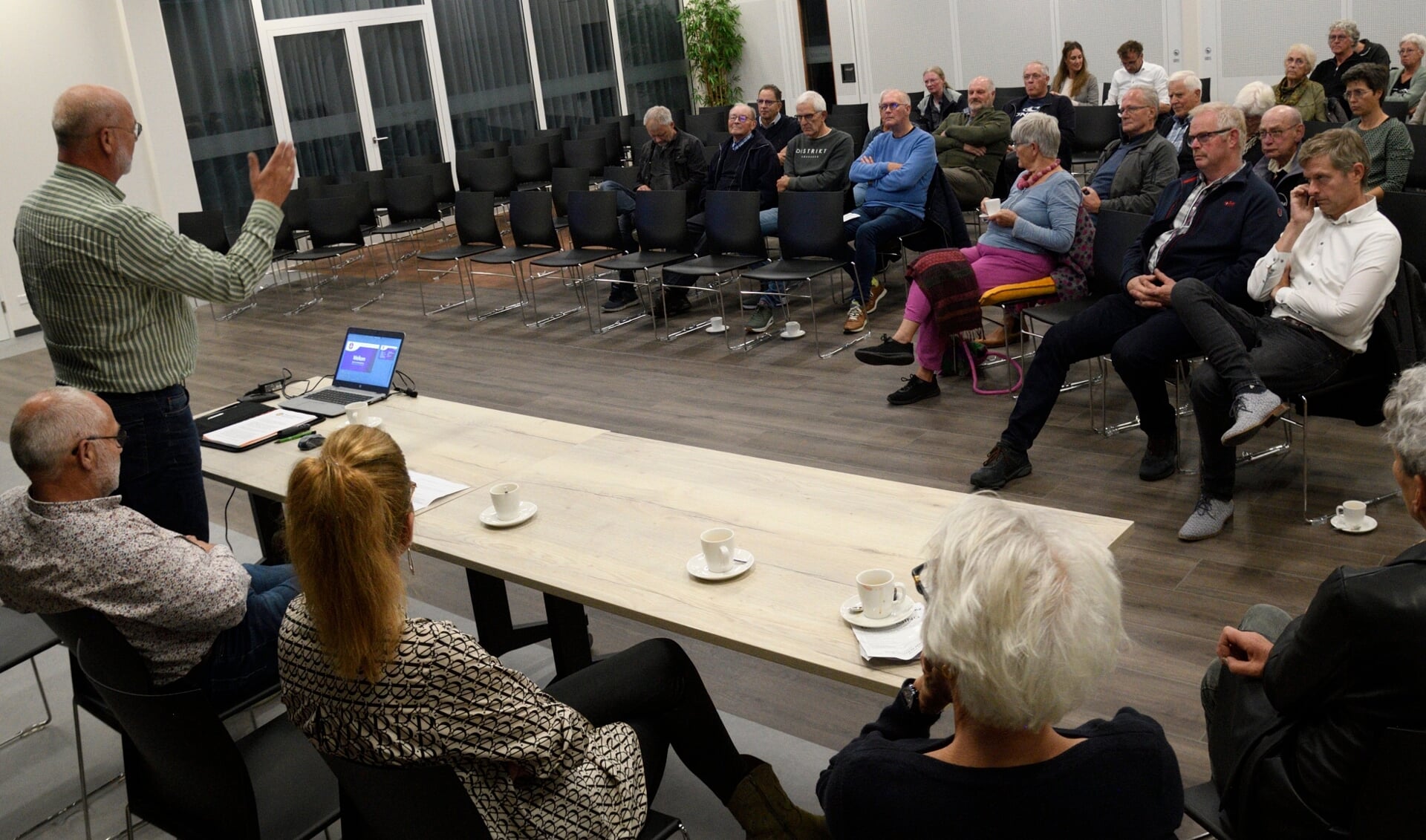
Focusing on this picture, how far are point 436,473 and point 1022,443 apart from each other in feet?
8.14

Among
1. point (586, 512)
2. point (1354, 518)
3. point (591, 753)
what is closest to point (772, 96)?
point (1354, 518)

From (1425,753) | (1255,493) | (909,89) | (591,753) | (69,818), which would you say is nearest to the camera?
(1425,753)

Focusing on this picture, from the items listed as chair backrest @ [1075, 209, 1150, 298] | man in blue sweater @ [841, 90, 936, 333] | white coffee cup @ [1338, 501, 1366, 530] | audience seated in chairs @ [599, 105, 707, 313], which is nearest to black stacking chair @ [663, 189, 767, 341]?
man in blue sweater @ [841, 90, 936, 333]

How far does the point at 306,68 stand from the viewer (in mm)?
12414

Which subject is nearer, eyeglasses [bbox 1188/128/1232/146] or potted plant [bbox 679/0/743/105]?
eyeglasses [bbox 1188/128/1232/146]

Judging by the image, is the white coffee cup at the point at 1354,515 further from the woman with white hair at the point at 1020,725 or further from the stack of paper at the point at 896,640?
the woman with white hair at the point at 1020,725

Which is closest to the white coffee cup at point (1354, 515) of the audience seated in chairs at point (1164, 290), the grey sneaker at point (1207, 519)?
the grey sneaker at point (1207, 519)

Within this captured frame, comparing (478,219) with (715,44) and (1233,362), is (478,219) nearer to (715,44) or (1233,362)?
(1233,362)

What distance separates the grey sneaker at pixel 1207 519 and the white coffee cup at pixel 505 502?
2442 millimetres

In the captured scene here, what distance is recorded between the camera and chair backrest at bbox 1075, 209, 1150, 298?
528 cm

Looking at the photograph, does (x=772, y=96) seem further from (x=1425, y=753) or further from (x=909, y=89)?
(x=1425, y=753)

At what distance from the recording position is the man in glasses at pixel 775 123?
29.7ft

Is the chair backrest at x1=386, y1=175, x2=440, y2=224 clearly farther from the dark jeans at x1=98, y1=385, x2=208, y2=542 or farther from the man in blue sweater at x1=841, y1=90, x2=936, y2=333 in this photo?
the dark jeans at x1=98, y1=385, x2=208, y2=542

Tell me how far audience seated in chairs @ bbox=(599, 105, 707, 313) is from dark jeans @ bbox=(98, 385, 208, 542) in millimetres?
5146
